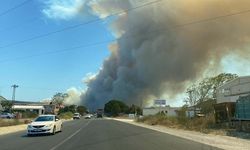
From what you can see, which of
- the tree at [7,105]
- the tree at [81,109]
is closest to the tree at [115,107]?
the tree at [81,109]

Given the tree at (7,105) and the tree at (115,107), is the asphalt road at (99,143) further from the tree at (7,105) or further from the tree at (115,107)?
the tree at (115,107)

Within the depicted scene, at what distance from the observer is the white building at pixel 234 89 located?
67250 millimetres

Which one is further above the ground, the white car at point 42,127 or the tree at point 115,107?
the tree at point 115,107

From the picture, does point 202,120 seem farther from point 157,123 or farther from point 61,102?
point 61,102

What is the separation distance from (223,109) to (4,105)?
12059cm

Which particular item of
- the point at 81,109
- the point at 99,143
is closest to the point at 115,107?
the point at 81,109

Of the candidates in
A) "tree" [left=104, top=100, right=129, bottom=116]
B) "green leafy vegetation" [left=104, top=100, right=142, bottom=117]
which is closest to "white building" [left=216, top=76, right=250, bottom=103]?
"green leafy vegetation" [left=104, top=100, right=142, bottom=117]

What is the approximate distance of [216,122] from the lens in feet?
124

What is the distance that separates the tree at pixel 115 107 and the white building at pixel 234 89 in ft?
270

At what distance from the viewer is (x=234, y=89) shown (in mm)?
71312

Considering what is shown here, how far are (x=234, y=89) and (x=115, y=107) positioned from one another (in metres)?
89.5

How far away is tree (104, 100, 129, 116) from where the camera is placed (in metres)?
156

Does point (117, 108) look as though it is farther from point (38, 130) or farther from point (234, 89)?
point (38, 130)

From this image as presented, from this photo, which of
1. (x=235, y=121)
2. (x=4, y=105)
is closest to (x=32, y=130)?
(x=235, y=121)
